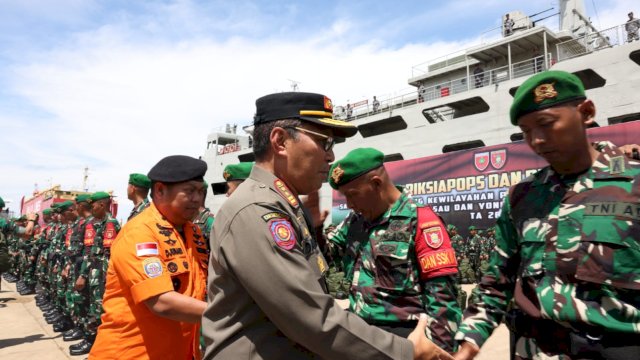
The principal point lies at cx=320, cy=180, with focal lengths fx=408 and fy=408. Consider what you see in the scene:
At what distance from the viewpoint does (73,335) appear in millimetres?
5879

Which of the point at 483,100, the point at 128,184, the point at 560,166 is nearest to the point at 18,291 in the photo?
the point at 128,184

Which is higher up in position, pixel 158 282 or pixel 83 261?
pixel 158 282

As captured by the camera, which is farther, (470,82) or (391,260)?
(470,82)

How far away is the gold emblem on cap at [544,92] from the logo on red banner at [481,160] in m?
12.2

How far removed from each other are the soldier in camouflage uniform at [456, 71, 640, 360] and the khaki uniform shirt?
0.64 m

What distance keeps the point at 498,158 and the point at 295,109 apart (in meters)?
12.5

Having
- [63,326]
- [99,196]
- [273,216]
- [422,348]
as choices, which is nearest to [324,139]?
[273,216]

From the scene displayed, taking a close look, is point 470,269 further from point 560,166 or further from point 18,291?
point 18,291

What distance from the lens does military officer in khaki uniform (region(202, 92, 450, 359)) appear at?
3.48ft

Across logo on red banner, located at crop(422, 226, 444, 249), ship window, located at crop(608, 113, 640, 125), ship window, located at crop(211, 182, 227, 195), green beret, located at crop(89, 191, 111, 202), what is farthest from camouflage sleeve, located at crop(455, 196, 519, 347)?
ship window, located at crop(211, 182, 227, 195)

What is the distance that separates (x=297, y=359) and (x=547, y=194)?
1.17 m

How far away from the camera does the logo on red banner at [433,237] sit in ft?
7.01

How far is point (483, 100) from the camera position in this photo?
14.3m

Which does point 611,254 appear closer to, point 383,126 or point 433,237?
point 433,237
